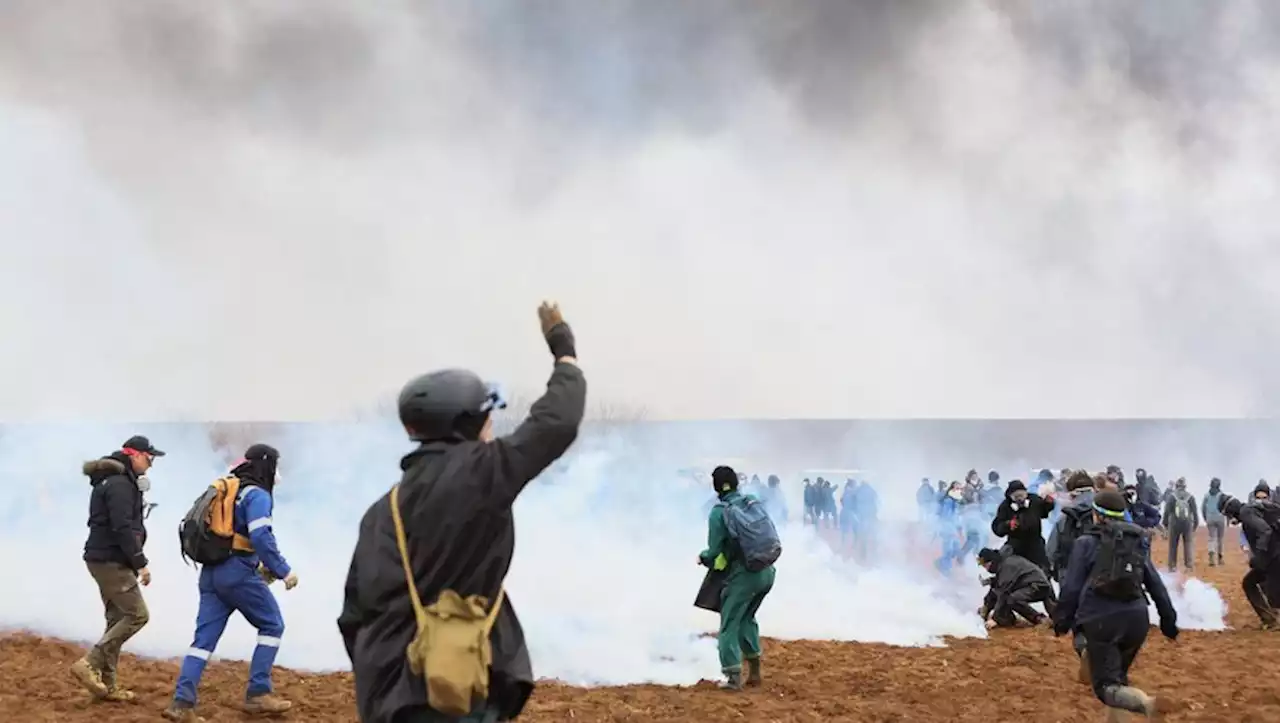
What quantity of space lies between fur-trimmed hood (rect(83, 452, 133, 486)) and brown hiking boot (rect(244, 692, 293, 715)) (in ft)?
6.51

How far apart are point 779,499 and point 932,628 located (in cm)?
1436

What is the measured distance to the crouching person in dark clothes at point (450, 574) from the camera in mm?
2982

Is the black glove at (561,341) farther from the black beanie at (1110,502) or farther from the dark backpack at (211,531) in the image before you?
the dark backpack at (211,531)

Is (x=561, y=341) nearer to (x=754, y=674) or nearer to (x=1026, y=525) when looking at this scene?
(x=754, y=674)

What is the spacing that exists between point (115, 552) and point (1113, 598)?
6.99 meters

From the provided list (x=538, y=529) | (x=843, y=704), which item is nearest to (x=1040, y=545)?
(x=843, y=704)

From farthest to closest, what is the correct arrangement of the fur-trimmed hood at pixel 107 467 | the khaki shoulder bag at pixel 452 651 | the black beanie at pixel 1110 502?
the fur-trimmed hood at pixel 107 467 < the black beanie at pixel 1110 502 < the khaki shoulder bag at pixel 452 651

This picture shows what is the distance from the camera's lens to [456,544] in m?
3.06

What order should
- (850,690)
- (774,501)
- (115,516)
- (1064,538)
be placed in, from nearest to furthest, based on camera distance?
(115,516)
(850,690)
(1064,538)
(774,501)

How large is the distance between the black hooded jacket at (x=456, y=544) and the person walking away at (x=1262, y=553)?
1160 centimetres

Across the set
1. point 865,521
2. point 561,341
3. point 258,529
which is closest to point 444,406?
point 561,341

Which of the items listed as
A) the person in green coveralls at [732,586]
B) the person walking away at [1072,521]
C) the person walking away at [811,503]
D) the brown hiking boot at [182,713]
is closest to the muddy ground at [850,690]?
the brown hiking boot at [182,713]

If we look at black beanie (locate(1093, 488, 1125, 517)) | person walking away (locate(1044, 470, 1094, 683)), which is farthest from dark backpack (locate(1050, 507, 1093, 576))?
black beanie (locate(1093, 488, 1125, 517))

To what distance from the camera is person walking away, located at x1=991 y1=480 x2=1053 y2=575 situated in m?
12.5
